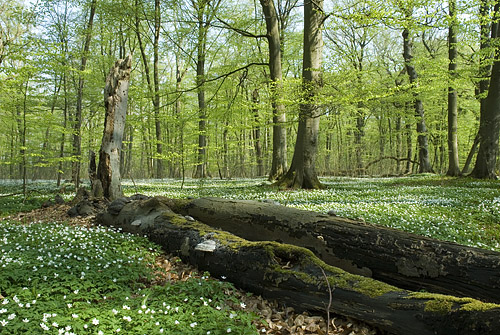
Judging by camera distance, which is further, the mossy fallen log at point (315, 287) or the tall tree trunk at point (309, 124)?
the tall tree trunk at point (309, 124)

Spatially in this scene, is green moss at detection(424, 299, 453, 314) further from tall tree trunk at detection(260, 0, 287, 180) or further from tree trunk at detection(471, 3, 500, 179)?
tree trunk at detection(471, 3, 500, 179)

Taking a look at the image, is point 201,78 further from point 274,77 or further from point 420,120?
point 420,120

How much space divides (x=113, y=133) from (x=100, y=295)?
722cm

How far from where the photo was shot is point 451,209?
28.9ft

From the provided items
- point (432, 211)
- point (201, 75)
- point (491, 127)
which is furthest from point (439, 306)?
point (201, 75)

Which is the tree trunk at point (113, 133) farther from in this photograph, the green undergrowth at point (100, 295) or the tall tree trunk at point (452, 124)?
the tall tree trunk at point (452, 124)

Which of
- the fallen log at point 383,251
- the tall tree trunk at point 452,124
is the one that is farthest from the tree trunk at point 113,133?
the tall tree trunk at point 452,124

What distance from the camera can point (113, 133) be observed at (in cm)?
986

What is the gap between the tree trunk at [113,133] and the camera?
32.1 feet

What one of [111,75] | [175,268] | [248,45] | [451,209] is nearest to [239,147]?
[248,45]

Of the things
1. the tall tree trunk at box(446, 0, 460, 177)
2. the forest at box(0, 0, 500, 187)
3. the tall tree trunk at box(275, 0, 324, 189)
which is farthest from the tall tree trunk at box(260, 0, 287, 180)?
the tall tree trunk at box(446, 0, 460, 177)

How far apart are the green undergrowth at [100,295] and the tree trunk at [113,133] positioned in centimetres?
420

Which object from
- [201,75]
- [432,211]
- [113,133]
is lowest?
[432,211]

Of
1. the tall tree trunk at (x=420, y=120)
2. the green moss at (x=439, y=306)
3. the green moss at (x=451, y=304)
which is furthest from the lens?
the tall tree trunk at (x=420, y=120)
